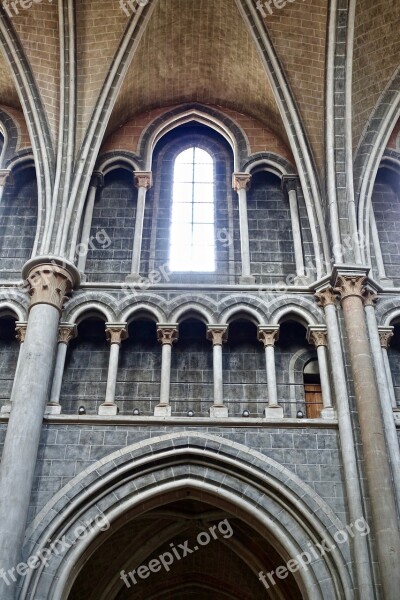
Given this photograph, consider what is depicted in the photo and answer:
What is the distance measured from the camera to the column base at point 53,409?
1273 cm

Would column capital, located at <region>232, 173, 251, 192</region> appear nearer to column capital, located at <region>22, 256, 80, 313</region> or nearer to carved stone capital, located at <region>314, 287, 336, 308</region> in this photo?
carved stone capital, located at <region>314, 287, 336, 308</region>

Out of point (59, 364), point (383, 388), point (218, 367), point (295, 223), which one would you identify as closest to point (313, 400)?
point (383, 388)

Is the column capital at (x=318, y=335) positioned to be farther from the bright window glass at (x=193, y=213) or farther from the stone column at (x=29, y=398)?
the stone column at (x=29, y=398)

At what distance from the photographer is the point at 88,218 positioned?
16156mm

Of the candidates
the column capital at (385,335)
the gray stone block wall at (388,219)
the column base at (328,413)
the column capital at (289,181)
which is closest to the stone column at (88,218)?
the column capital at (289,181)

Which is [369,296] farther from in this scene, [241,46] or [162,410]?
[241,46]

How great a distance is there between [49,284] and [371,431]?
6547mm

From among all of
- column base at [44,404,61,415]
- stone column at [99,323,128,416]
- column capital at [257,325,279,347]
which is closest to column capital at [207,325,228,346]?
column capital at [257,325,279,347]

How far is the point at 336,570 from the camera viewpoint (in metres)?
11.1

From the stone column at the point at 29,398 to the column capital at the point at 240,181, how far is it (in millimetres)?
A: 4649

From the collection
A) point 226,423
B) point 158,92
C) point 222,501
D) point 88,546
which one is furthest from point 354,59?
point 88,546

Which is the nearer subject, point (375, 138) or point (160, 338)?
point (160, 338)

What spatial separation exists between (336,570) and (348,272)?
18.5 feet

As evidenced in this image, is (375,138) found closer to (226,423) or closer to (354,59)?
(354,59)
